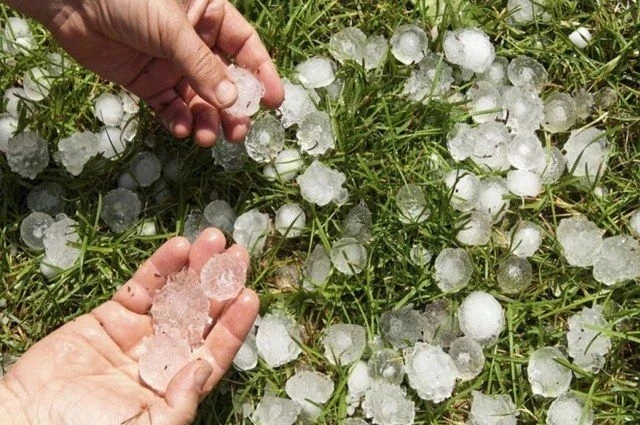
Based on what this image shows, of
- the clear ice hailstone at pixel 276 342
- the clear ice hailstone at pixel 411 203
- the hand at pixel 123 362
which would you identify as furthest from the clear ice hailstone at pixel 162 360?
the clear ice hailstone at pixel 411 203

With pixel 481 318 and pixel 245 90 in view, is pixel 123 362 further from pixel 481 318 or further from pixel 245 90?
pixel 481 318

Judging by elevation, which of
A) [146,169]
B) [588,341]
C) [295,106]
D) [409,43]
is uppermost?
[409,43]

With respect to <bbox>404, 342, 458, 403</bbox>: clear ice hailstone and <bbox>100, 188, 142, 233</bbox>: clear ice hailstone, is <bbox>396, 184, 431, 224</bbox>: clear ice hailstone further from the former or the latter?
<bbox>100, 188, 142, 233</bbox>: clear ice hailstone

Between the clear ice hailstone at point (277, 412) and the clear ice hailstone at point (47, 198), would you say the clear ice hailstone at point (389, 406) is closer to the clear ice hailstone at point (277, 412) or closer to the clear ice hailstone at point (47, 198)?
the clear ice hailstone at point (277, 412)

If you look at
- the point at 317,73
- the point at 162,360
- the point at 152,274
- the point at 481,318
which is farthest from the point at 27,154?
the point at 481,318

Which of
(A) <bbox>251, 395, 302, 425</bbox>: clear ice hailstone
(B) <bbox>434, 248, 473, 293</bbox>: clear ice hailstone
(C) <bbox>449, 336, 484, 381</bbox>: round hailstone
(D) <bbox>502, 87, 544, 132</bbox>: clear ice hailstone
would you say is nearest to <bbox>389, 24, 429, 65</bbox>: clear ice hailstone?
(D) <bbox>502, 87, 544, 132</bbox>: clear ice hailstone

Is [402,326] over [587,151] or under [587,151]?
under
